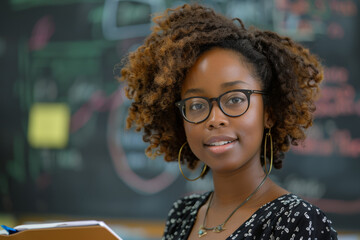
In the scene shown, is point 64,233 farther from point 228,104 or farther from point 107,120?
point 107,120

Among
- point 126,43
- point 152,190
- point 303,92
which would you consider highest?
point 126,43

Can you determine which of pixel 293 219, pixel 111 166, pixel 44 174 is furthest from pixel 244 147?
pixel 44 174

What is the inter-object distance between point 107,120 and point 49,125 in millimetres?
361

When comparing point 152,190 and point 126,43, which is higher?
point 126,43

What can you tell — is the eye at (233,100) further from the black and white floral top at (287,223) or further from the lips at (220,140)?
the black and white floral top at (287,223)

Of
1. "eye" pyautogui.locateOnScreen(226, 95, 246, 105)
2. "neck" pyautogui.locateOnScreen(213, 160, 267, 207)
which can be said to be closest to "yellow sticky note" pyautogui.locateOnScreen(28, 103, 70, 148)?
"neck" pyautogui.locateOnScreen(213, 160, 267, 207)

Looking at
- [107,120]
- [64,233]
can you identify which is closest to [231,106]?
[64,233]

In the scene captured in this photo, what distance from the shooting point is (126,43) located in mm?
2643

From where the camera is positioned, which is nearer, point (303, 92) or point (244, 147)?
point (244, 147)

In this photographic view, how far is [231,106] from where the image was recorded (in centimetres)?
115

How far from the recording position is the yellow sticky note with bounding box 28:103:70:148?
9.11 ft

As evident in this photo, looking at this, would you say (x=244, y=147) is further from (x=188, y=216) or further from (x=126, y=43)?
(x=126, y=43)

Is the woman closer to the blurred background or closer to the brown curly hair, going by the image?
the brown curly hair

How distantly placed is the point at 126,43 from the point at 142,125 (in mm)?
1291
